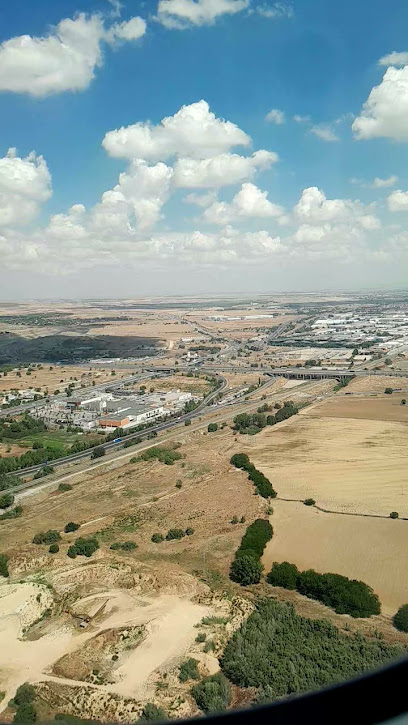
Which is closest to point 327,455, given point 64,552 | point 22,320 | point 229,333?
point 64,552

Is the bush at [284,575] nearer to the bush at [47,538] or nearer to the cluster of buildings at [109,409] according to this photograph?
the bush at [47,538]

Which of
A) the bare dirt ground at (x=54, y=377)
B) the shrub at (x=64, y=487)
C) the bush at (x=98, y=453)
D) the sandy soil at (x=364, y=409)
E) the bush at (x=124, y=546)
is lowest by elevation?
the bare dirt ground at (x=54, y=377)

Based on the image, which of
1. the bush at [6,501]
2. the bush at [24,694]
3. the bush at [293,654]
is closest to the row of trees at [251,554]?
the bush at [293,654]

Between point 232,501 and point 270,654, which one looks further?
point 232,501

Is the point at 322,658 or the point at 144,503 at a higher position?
the point at 322,658

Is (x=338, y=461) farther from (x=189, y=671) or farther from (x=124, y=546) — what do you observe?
(x=189, y=671)

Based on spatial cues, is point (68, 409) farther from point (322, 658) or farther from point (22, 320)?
point (22, 320)

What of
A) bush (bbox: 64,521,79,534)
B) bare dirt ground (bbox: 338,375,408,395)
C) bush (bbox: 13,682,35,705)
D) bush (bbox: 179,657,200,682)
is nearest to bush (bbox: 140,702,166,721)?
bush (bbox: 179,657,200,682)
